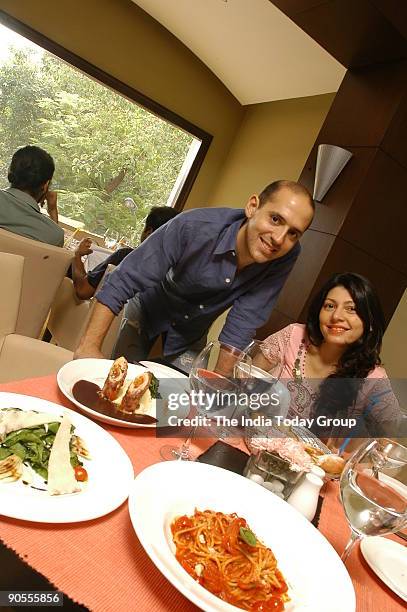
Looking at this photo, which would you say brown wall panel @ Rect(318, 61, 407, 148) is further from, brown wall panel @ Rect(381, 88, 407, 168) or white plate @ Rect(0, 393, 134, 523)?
white plate @ Rect(0, 393, 134, 523)

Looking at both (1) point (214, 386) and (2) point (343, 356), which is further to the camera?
(2) point (343, 356)

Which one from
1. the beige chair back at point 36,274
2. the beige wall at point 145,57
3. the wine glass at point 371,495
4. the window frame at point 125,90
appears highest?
the beige wall at point 145,57

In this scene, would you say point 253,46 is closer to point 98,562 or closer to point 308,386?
point 308,386

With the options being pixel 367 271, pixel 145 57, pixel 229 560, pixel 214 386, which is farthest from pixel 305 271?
pixel 145 57

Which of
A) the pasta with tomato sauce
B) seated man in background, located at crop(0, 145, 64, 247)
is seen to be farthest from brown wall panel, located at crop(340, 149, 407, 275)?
the pasta with tomato sauce

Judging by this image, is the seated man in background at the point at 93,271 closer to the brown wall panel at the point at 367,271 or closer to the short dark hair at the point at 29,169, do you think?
the short dark hair at the point at 29,169

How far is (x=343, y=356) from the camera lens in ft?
6.05

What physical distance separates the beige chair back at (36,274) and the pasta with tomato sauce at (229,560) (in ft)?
4.80

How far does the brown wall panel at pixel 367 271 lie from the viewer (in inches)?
123

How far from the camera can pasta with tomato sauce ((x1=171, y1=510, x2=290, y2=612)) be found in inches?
18.6

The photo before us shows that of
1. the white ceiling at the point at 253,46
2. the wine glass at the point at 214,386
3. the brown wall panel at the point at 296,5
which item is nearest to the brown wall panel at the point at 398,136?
the brown wall panel at the point at 296,5

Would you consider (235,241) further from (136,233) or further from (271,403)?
(136,233)

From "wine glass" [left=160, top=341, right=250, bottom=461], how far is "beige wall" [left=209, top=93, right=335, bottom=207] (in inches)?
162

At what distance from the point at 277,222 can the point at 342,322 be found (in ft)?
Result: 1.88
